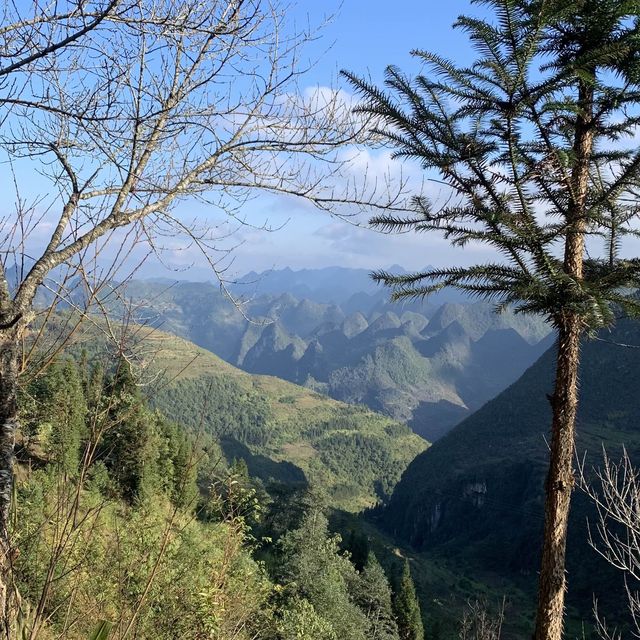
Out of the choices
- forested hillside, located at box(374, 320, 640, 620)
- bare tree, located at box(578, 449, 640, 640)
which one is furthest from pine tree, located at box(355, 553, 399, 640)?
forested hillside, located at box(374, 320, 640, 620)

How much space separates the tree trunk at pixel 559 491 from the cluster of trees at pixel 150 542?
2.28 meters

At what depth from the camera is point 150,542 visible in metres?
9.91

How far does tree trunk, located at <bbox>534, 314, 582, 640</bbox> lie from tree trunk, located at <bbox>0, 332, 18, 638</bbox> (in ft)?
11.0

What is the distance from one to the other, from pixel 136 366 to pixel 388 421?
660ft

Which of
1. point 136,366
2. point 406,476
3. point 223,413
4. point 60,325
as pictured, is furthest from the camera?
point 223,413

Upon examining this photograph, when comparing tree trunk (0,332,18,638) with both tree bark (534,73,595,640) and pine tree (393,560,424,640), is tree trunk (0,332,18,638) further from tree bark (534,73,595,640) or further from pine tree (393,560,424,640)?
pine tree (393,560,424,640)

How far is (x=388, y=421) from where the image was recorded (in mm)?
198875

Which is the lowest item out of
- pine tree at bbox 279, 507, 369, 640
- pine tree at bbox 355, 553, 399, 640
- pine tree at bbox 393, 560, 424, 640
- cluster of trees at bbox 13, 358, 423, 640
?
pine tree at bbox 393, 560, 424, 640

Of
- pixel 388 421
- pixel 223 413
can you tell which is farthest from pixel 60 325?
pixel 388 421

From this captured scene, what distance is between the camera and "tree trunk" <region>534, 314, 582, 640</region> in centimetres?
375

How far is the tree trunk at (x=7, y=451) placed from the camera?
7.32ft

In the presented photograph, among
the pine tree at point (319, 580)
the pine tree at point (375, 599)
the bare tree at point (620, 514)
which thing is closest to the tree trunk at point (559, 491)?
the bare tree at point (620, 514)

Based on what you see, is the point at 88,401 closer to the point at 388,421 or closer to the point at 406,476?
the point at 406,476

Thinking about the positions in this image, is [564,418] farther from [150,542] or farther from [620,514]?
[150,542]
